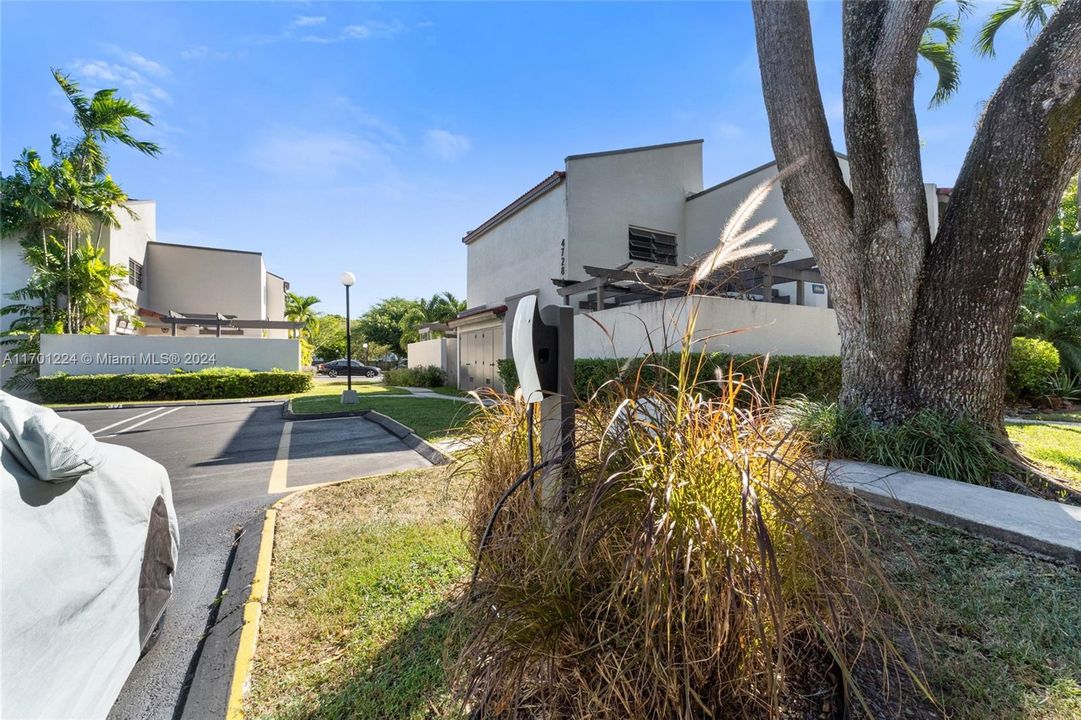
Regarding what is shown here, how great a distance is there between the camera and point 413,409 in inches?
471

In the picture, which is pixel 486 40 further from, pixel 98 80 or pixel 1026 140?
pixel 98 80

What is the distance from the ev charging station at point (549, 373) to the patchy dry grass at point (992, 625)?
4.29 feet

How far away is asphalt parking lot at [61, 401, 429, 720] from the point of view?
239 centimetres

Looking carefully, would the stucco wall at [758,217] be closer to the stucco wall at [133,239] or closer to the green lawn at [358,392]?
the green lawn at [358,392]

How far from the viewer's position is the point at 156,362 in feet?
56.0

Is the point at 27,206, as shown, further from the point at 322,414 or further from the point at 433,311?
the point at 433,311

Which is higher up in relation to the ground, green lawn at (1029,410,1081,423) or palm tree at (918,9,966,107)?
palm tree at (918,9,966,107)

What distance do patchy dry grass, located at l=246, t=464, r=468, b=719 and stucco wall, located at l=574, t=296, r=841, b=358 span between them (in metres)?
5.97

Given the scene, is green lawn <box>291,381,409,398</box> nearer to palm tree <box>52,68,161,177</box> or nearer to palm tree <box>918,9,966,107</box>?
palm tree <box>52,68,161,177</box>

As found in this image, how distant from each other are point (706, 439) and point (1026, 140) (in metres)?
5.72

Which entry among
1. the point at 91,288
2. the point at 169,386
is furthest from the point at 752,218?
the point at 91,288

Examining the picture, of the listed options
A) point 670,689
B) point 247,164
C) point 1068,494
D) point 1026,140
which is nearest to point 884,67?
point 1026,140

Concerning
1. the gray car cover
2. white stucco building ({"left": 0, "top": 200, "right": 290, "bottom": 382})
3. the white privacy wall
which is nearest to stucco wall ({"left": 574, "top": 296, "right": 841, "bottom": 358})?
the gray car cover

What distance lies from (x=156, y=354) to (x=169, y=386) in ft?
6.45
